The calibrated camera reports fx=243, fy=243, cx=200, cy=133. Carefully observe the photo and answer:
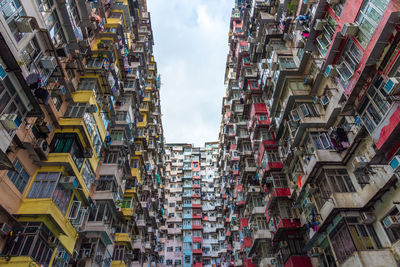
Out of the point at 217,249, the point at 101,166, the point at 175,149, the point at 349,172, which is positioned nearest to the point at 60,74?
the point at 101,166

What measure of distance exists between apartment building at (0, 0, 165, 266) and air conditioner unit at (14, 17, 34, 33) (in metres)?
0.04

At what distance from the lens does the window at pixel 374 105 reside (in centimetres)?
1198

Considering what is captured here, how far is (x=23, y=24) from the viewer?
12414 millimetres

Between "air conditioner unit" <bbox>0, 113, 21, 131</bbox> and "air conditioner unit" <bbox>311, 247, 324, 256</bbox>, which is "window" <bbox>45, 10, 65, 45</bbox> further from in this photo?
"air conditioner unit" <bbox>311, 247, 324, 256</bbox>

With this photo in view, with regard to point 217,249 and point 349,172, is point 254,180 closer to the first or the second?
point 349,172

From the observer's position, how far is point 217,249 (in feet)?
170

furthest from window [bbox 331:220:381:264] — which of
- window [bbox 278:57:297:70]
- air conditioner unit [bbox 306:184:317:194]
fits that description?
window [bbox 278:57:297:70]

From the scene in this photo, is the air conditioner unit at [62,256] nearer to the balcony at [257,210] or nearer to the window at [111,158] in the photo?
the window at [111,158]

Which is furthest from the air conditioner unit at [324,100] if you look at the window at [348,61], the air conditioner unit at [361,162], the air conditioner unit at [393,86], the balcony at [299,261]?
the balcony at [299,261]

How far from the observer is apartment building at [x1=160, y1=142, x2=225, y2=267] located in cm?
4920

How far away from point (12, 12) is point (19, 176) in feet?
27.9

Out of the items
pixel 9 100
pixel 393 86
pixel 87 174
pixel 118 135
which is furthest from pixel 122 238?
pixel 393 86

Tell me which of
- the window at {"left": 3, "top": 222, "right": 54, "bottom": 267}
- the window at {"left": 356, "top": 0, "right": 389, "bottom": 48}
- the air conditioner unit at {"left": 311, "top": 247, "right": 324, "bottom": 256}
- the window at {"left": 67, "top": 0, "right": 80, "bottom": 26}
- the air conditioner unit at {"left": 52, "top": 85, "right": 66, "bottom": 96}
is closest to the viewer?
the window at {"left": 3, "top": 222, "right": 54, "bottom": 267}

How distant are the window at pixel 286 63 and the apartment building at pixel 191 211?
4023 cm
